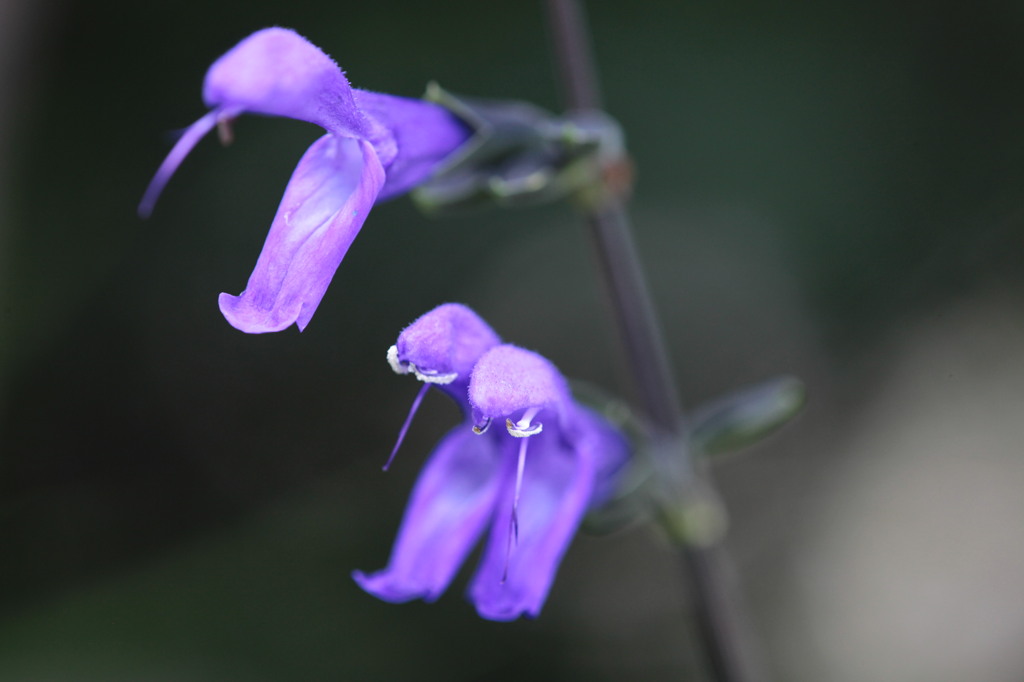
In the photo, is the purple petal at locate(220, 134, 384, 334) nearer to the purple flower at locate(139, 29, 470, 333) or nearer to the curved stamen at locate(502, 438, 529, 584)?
the purple flower at locate(139, 29, 470, 333)

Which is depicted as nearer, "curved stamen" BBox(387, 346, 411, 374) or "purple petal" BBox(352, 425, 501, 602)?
"curved stamen" BBox(387, 346, 411, 374)

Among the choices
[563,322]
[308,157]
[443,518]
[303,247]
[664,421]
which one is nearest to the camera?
[303,247]

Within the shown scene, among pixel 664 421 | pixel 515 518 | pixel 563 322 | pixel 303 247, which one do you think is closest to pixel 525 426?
pixel 515 518

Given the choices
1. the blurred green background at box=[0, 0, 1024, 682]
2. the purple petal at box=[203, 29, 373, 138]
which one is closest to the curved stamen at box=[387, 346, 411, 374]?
the purple petal at box=[203, 29, 373, 138]

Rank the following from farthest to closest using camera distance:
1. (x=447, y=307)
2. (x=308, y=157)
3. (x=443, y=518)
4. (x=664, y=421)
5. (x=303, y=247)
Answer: (x=664, y=421) → (x=443, y=518) → (x=447, y=307) → (x=308, y=157) → (x=303, y=247)

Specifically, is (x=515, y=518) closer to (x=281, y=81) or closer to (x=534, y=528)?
(x=534, y=528)

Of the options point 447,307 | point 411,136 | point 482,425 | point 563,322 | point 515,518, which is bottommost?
point 515,518

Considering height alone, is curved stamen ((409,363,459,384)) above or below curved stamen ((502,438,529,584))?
above
